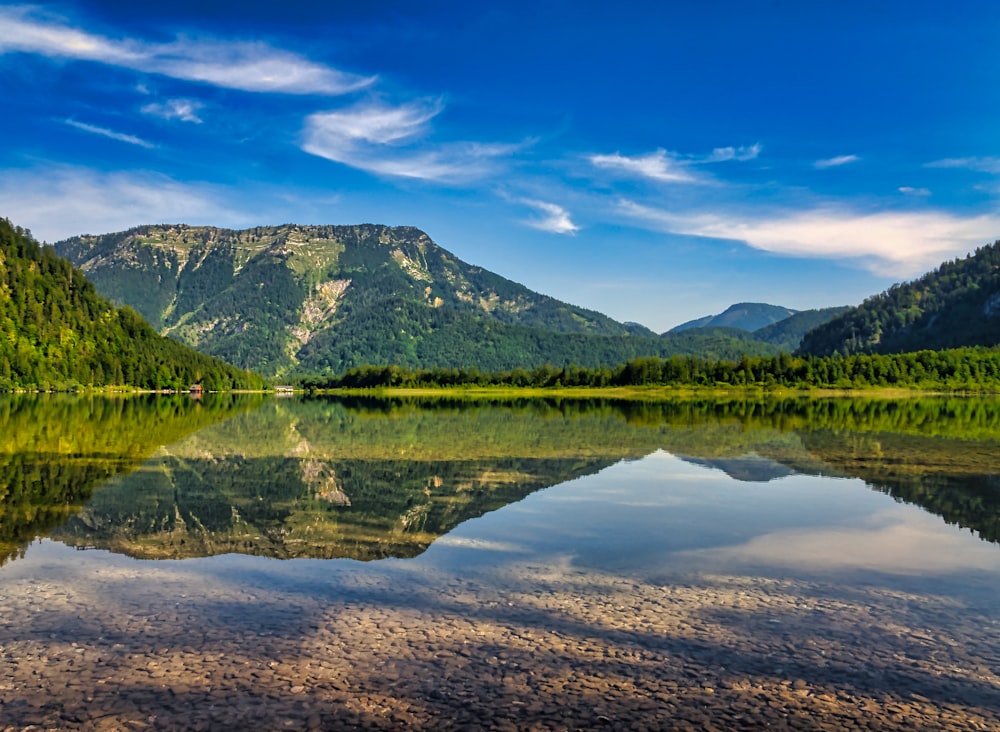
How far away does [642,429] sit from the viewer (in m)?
79.5

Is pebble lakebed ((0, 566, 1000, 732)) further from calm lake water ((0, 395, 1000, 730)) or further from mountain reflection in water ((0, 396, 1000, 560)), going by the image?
mountain reflection in water ((0, 396, 1000, 560))

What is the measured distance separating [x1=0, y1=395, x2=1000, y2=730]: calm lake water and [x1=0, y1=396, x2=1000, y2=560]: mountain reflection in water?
296mm

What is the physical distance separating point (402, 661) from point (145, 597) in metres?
8.48

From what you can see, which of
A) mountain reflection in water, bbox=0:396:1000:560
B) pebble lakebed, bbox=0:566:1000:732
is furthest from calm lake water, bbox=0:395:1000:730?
mountain reflection in water, bbox=0:396:1000:560

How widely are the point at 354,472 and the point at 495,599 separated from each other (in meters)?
25.7

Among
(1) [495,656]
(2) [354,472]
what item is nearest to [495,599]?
(1) [495,656]

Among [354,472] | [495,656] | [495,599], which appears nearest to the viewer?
[495,656]

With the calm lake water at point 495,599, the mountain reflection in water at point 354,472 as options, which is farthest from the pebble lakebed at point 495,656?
the mountain reflection in water at point 354,472

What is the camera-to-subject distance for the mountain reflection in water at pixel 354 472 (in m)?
26.8

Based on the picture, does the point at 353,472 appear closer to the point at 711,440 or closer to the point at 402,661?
the point at 402,661

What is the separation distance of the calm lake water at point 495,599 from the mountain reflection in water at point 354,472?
30cm

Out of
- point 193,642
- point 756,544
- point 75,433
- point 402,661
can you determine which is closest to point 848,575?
point 756,544

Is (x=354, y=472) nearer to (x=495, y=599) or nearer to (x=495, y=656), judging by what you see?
(x=495, y=599)

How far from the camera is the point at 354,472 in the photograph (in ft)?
142
